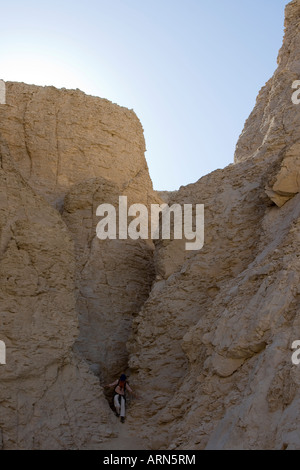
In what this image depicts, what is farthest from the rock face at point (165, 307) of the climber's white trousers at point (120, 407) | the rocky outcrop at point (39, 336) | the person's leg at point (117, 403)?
the person's leg at point (117, 403)

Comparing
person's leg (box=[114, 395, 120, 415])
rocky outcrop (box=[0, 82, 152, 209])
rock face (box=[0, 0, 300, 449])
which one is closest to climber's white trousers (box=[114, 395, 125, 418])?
person's leg (box=[114, 395, 120, 415])

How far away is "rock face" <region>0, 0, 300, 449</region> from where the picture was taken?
26.3 feet

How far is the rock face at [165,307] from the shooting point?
8023 millimetres

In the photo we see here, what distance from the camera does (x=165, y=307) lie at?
40.0 ft

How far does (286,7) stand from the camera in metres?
16.2

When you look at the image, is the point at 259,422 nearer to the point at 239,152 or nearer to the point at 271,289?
the point at 271,289

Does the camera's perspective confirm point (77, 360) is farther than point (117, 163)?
No

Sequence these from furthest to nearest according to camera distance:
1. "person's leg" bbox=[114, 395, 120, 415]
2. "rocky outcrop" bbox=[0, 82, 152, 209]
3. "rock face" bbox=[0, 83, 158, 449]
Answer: "rocky outcrop" bbox=[0, 82, 152, 209]
"person's leg" bbox=[114, 395, 120, 415]
"rock face" bbox=[0, 83, 158, 449]

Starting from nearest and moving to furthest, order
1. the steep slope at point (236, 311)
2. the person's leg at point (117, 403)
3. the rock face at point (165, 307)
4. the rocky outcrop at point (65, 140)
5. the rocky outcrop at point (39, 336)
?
1. the steep slope at point (236, 311)
2. the rock face at point (165, 307)
3. the rocky outcrop at point (39, 336)
4. the person's leg at point (117, 403)
5. the rocky outcrop at point (65, 140)

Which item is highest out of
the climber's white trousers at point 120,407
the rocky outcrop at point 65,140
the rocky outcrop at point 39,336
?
the rocky outcrop at point 65,140

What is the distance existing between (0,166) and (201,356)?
18.5 ft

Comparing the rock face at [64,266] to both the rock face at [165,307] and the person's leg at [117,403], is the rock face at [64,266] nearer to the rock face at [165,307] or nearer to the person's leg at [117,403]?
the rock face at [165,307]

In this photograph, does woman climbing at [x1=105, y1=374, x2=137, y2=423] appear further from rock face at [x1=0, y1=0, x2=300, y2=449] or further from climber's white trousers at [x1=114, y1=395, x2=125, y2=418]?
rock face at [x1=0, y1=0, x2=300, y2=449]
